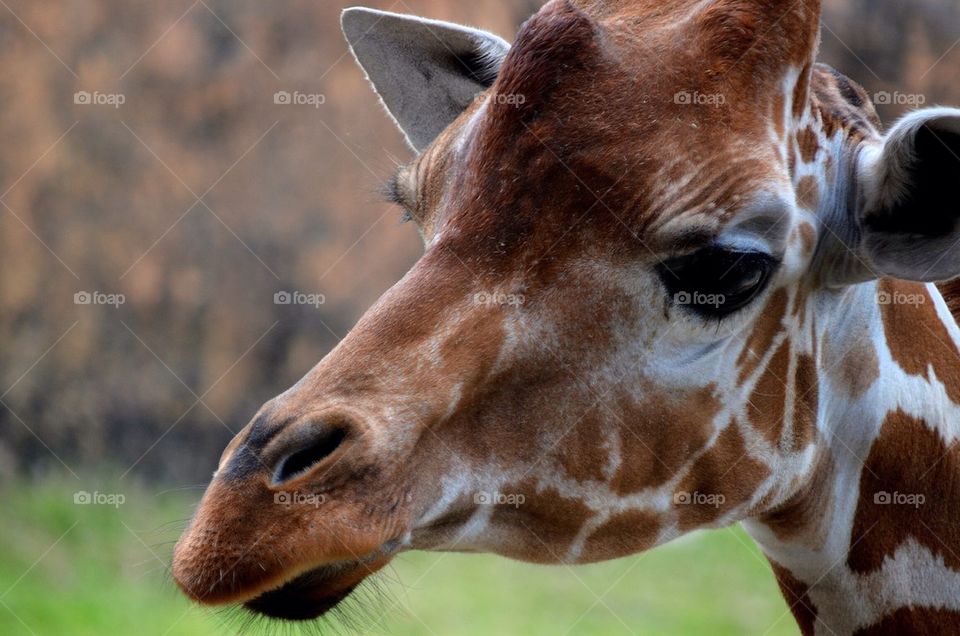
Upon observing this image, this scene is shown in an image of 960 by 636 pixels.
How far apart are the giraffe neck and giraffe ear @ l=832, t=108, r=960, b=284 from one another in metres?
0.19

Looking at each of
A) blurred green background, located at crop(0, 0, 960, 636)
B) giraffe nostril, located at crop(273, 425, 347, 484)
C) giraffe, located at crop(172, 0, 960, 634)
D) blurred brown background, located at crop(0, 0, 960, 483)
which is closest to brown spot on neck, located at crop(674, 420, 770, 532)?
giraffe, located at crop(172, 0, 960, 634)

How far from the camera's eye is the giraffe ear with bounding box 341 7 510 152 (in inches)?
145

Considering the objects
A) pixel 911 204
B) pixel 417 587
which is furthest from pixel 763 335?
pixel 417 587

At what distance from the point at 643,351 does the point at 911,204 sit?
31.6 inches

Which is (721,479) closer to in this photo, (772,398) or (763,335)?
(772,398)

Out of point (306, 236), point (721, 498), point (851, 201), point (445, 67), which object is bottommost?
point (306, 236)

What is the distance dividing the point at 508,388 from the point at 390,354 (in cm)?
30

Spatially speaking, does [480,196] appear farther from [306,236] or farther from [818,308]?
[306,236]

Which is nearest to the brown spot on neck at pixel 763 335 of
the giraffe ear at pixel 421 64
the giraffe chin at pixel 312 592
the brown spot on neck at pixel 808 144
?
the brown spot on neck at pixel 808 144

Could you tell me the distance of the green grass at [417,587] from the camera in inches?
321

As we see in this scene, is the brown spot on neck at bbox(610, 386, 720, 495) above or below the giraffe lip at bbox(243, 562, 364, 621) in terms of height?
below

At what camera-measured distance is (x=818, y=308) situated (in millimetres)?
3033

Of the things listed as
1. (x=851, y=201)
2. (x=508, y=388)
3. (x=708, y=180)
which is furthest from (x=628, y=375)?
(x=851, y=201)

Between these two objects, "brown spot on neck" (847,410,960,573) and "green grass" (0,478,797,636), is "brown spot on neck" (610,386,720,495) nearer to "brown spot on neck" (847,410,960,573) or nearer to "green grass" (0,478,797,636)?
"brown spot on neck" (847,410,960,573)
